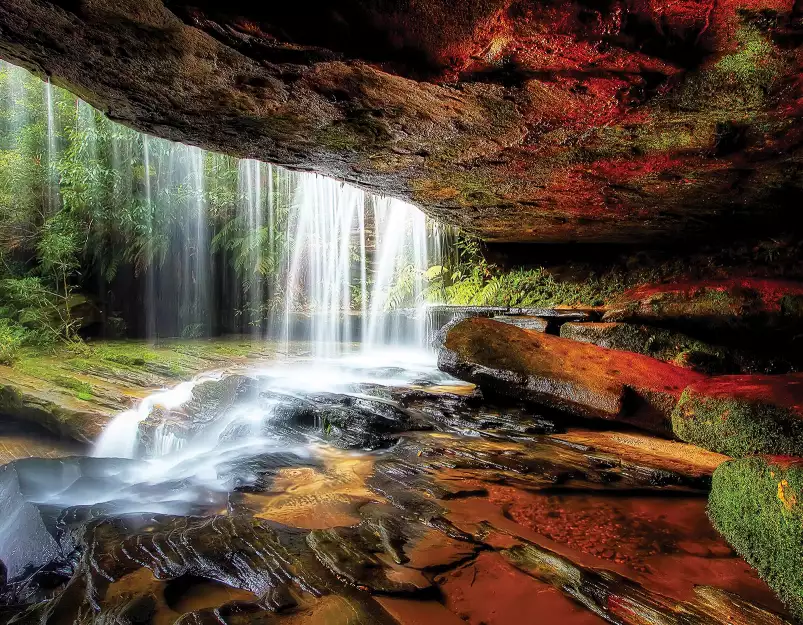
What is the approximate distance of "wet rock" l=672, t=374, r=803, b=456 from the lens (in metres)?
3.55

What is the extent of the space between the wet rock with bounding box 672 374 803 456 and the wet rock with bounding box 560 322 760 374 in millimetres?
1607

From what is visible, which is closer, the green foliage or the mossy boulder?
the mossy boulder

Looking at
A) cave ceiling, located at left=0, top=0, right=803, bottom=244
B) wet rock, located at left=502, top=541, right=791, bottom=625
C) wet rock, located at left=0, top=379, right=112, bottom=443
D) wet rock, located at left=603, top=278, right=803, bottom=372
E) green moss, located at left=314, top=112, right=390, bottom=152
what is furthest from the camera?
wet rock, located at left=0, top=379, right=112, bottom=443

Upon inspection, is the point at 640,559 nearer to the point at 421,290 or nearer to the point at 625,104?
the point at 625,104

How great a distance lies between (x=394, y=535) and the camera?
9.66 feet

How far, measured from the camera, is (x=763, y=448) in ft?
11.8

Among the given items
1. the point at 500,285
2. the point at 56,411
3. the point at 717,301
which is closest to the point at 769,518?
the point at 717,301

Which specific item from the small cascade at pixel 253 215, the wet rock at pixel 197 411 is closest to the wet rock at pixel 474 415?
the wet rock at pixel 197 411

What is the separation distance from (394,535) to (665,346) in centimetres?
540

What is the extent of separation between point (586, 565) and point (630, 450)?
7.57 ft

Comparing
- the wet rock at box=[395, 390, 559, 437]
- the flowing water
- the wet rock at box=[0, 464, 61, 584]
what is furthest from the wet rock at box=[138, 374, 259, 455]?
the wet rock at box=[395, 390, 559, 437]

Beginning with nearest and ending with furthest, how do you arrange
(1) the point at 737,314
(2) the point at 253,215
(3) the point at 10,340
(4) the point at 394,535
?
(4) the point at 394,535 < (1) the point at 737,314 < (3) the point at 10,340 < (2) the point at 253,215

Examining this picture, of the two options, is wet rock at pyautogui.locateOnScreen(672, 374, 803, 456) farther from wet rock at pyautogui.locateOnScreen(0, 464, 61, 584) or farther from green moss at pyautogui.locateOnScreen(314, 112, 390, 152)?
wet rock at pyautogui.locateOnScreen(0, 464, 61, 584)

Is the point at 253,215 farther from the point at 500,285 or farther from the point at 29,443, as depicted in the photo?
the point at 29,443
